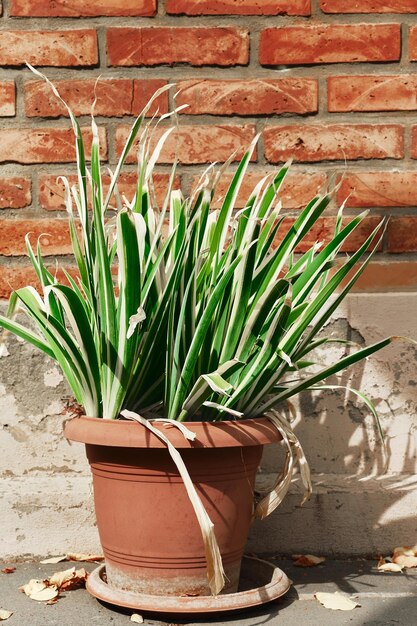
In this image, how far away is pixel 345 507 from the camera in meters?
2.61

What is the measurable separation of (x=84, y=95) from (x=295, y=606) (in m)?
1.44

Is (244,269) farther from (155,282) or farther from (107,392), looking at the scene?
(107,392)

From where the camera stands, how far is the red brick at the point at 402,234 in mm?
2621

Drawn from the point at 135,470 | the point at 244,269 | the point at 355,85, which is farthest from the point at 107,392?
the point at 355,85

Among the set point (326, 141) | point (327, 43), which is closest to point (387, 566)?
point (326, 141)

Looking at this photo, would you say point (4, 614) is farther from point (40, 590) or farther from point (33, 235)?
point (33, 235)

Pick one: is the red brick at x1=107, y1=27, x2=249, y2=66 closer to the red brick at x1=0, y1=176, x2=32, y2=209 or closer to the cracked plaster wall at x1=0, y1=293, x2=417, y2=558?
the red brick at x1=0, y1=176, x2=32, y2=209

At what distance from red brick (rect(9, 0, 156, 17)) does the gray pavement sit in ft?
4.89

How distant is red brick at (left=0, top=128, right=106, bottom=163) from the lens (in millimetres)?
2586

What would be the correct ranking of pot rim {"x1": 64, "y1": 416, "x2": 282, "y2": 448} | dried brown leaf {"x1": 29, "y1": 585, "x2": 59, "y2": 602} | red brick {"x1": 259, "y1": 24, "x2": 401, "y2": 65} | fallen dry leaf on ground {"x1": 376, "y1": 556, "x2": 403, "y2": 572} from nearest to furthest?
pot rim {"x1": 64, "y1": 416, "x2": 282, "y2": 448} → dried brown leaf {"x1": 29, "y1": 585, "x2": 59, "y2": 602} → fallen dry leaf on ground {"x1": 376, "y1": 556, "x2": 403, "y2": 572} → red brick {"x1": 259, "y1": 24, "x2": 401, "y2": 65}

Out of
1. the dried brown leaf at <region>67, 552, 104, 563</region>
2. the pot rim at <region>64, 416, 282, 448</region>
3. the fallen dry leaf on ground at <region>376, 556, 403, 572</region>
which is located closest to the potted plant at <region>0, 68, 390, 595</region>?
the pot rim at <region>64, 416, 282, 448</region>

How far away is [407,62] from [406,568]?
1372 mm

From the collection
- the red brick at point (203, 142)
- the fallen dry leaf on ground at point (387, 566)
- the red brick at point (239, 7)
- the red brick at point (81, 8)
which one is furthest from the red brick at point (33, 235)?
the fallen dry leaf on ground at point (387, 566)

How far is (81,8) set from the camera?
2.56 m
